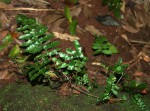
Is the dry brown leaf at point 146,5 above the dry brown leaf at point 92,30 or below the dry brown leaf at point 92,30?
above

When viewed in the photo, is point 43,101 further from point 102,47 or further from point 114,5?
point 114,5

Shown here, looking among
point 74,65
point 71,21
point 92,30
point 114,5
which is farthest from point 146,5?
point 74,65

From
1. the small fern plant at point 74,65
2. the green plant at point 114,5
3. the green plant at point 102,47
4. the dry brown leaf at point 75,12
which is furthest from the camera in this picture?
the green plant at point 114,5

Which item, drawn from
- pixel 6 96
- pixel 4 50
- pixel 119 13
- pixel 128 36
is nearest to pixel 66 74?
pixel 6 96

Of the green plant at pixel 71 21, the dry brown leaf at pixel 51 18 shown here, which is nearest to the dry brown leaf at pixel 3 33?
the dry brown leaf at pixel 51 18

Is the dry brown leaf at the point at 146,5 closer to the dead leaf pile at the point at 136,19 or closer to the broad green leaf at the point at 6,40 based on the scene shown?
the dead leaf pile at the point at 136,19

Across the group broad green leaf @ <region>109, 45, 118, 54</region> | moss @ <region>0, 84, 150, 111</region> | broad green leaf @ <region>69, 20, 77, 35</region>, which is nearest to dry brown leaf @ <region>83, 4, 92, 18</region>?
broad green leaf @ <region>69, 20, 77, 35</region>
